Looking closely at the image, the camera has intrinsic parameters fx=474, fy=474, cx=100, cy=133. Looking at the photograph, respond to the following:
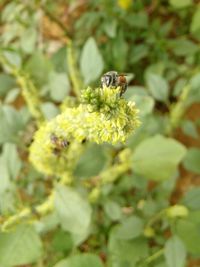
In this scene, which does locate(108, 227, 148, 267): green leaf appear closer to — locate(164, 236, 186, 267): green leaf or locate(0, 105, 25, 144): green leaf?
locate(164, 236, 186, 267): green leaf

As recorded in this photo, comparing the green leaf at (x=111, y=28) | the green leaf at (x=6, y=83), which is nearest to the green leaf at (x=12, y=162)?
the green leaf at (x=6, y=83)

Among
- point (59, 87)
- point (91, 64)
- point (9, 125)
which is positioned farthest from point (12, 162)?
point (91, 64)

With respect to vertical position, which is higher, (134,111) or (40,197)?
(134,111)

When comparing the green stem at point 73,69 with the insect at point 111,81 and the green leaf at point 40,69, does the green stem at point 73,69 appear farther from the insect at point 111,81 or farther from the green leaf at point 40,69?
the insect at point 111,81

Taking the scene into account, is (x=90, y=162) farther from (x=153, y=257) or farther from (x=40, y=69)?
(x=40, y=69)

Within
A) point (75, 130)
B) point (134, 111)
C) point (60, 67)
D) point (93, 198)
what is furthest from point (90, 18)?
point (134, 111)

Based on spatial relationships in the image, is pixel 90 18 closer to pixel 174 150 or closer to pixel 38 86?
pixel 38 86
